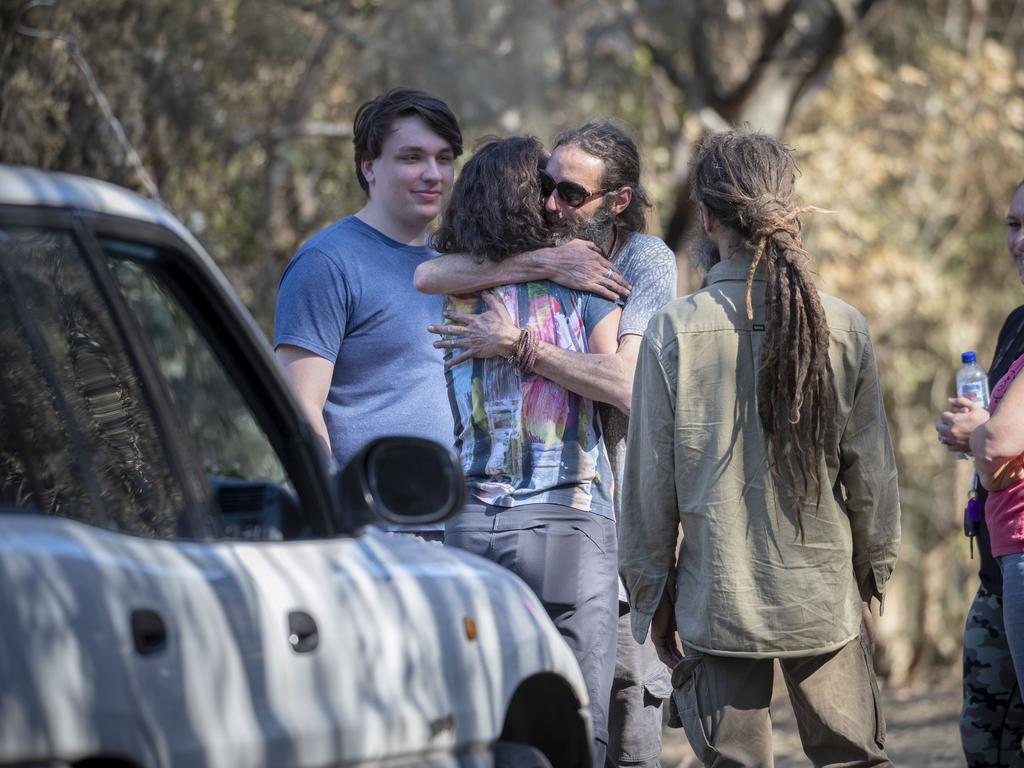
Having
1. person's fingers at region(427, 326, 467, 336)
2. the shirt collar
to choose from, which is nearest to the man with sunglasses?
person's fingers at region(427, 326, 467, 336)

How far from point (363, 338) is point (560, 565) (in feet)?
3.49

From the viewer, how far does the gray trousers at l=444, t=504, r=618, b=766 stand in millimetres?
4070

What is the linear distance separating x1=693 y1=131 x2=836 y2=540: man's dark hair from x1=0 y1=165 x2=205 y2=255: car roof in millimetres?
1533

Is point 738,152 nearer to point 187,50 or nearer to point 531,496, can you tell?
point 531,496

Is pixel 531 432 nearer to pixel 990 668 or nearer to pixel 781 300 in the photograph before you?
pixel 781 300

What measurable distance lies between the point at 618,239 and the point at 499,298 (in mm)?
462

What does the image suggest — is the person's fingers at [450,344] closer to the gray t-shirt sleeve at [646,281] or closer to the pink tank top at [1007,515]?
the gray t-shirt sleeve at [646,281]

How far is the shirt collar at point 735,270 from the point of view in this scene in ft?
12.8

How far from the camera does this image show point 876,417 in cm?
390

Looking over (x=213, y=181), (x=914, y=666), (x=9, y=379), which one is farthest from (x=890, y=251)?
(x=9, y=379)

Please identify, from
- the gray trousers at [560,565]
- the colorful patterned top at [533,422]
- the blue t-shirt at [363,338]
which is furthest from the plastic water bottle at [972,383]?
the blue t-shirt at [363,338]

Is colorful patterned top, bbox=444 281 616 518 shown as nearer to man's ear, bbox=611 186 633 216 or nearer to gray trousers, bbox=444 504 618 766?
gray trousers, bbox=444 504 618 766

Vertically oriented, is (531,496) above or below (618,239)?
below

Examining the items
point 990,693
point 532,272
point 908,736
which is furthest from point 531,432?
point 908,736
